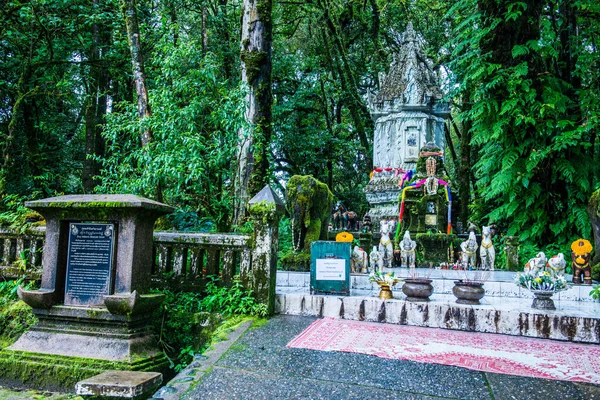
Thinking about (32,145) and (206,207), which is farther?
(32,145)

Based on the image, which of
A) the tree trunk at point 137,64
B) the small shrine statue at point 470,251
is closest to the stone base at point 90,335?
the tree trunk at point 137,64

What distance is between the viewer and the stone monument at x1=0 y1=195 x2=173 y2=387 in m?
5.06

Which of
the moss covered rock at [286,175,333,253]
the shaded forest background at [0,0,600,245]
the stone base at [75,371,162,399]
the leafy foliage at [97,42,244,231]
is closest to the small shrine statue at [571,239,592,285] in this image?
the shaded forest background at [0,0,600,245]

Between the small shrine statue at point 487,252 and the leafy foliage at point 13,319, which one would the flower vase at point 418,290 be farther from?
the leafy foliage at point 13,319

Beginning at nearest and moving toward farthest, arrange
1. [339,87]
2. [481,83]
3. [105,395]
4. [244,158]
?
[105,395]
[244,158]
[481,83]
[339,87]

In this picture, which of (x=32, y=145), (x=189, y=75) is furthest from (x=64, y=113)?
(x=189, y=75)

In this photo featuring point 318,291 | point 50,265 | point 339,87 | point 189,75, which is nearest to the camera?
point 50,265

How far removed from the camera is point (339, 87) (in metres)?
21.4

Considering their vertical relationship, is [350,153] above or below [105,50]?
below

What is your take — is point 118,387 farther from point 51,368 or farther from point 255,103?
point 255,103

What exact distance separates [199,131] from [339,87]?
45.7 feet

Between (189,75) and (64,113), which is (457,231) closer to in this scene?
(189,75)

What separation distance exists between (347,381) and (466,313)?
251 centimetres

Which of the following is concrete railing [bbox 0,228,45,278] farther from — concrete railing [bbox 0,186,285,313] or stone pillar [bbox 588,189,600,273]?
stone pillar [bbox 588,189,600,273]
